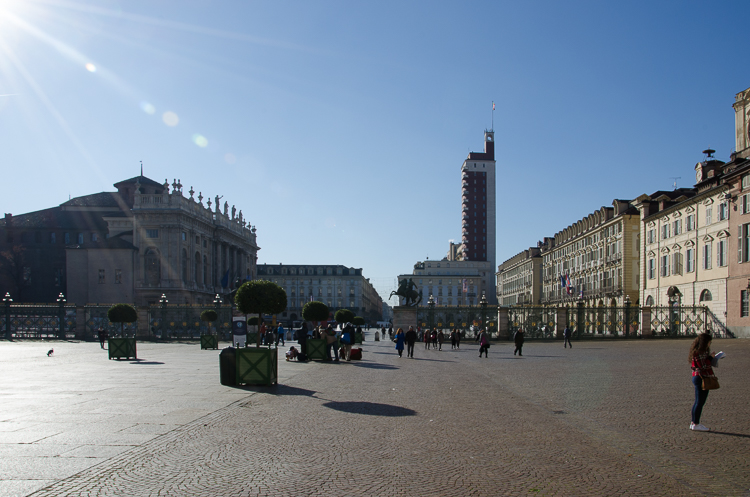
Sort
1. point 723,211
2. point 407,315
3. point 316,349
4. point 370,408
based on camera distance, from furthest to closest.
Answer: point 407,315 < point 723,211 < point 316,349 < point 370,408

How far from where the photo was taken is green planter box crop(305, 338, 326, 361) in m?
26.3

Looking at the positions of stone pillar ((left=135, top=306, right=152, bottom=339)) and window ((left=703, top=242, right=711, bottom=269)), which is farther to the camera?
stone pillar ((left=135, top=306, right=152, bottom=339))

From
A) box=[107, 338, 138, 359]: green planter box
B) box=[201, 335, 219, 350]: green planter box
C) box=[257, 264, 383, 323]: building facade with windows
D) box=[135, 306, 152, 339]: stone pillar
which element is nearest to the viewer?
box=[107, 338, 138, 359]: green planter box

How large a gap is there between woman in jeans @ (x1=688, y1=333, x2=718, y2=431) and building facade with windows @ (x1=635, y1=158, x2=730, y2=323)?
38.9 meters

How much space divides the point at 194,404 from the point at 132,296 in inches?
2820

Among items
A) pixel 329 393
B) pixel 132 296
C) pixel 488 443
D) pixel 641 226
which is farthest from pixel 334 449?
pixel 132 296

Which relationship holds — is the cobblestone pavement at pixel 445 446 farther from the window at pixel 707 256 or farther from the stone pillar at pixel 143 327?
the stone pillar at pixel 143 327

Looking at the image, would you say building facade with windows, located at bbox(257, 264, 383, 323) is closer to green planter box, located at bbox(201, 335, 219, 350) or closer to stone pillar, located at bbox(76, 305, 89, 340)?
stone pillar, located at bbox(76, 305, 89, 340)

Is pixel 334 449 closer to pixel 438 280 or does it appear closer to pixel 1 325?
pixel 1 325

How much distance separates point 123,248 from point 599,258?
58.1 m

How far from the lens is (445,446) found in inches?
341

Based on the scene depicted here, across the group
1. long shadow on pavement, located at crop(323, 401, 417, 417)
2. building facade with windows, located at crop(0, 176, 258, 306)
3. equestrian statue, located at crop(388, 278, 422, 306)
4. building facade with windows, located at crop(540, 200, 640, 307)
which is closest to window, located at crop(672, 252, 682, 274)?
building facade with windows, located at crop(540, 200, 640, 307)

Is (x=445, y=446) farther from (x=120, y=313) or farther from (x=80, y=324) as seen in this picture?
(x=80, y=324)

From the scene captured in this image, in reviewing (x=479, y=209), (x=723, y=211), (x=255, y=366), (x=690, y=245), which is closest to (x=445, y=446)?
(x=255, y=366)
